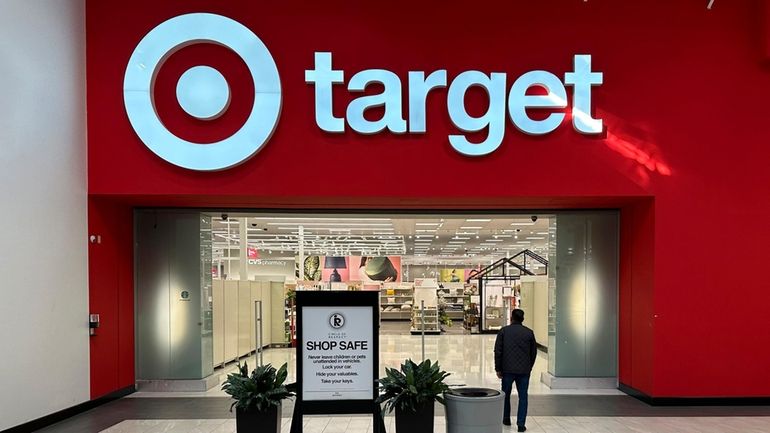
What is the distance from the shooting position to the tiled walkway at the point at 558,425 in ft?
21.1

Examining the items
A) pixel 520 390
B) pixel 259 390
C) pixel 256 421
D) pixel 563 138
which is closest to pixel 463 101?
pixel 563 138

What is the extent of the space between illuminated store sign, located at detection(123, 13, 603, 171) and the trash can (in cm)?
348

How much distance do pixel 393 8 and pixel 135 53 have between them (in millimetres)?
3418

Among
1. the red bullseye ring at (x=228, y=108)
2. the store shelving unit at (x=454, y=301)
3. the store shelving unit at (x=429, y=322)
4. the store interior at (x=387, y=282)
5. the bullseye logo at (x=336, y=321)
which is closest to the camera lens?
the bullseye logo at (x=336, y=321)

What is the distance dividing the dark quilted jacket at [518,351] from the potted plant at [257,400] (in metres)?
2.65

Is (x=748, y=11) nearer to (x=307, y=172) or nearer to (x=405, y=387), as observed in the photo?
(x=307, y=172)

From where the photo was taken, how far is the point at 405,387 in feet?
16.5

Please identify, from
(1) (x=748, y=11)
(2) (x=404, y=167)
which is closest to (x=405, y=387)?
(2) (x=404, y=167)

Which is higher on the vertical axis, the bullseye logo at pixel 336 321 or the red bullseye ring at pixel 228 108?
the red bullseye ring at pixel 228 108

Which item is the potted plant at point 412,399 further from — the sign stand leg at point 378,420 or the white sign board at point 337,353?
the white sign board at point 337,353

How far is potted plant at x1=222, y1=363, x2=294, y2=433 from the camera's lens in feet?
16.4

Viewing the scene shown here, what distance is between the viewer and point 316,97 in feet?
24.4

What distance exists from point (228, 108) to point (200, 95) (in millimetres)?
385

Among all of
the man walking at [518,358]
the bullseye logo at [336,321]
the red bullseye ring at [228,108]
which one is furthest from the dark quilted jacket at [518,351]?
the red bullseye ring at [228,108]
